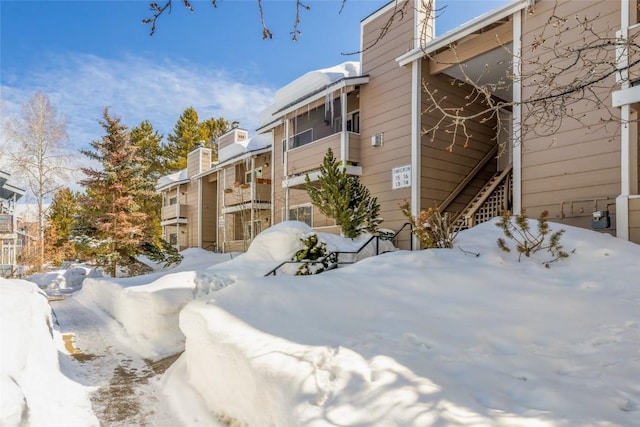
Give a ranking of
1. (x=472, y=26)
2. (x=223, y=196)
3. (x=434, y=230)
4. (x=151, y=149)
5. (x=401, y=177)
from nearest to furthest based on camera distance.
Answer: (x=434, y=230)
(x=472, y=26)
(x=401, y=177)
(x=223, y=196)
(x=151, y=149)

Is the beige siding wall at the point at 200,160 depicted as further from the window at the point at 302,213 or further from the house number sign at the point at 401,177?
the house number sign at the point at 401,177

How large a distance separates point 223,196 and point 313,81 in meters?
8.95

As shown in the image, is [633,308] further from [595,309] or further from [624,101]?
[624,101]

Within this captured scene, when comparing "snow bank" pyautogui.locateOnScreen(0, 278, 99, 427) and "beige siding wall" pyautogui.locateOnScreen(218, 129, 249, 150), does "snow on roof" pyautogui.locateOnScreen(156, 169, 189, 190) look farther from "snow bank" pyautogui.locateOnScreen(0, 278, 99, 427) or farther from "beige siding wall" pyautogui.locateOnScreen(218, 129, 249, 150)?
"snow bank" pyautogui.locateOnScreen(0, 278, 99, 427)

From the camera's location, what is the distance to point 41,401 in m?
3.65

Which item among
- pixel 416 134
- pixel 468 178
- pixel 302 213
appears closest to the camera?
pixel 416 134

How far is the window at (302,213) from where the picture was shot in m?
14.6

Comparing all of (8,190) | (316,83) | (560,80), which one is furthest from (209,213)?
(560,80)

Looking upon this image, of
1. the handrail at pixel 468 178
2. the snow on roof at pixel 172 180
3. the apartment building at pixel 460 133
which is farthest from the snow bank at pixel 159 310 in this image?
the snow on roof at pixel 172 180

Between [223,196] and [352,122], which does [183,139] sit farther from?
[352,122]

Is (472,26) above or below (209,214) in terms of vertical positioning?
above

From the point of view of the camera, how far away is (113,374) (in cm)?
583

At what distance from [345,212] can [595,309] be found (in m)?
6.24

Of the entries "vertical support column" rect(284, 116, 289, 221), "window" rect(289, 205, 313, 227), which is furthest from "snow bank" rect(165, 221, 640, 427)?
"window" rect(289, 205, 313, 227)
